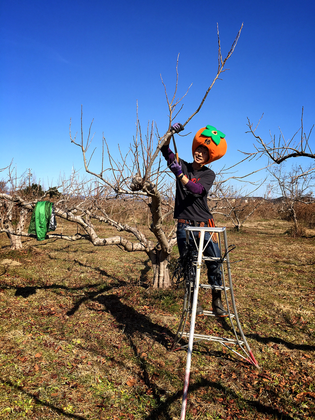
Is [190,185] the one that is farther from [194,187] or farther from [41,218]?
[41,218]

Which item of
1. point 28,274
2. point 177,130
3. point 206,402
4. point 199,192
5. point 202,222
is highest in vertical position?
point 177,130

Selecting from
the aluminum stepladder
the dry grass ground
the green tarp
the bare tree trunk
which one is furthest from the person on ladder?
the green tarp

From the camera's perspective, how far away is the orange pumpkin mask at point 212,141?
3.39 metres

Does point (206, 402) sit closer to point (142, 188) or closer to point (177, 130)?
point (142, 188)

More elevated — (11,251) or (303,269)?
(11,251)

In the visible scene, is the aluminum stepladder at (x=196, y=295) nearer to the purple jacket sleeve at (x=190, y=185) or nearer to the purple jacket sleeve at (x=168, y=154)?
the purple jacket sleeve at (x=190, y=185)

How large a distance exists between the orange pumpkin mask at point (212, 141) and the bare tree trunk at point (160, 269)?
12.8ft

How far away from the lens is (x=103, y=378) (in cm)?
373

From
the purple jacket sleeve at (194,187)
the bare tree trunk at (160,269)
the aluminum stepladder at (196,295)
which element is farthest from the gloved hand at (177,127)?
the bare tree trunk at (160,269)

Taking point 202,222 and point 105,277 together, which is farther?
point 105,277

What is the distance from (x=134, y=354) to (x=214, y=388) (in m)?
1.40

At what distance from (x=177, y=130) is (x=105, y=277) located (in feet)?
21.6

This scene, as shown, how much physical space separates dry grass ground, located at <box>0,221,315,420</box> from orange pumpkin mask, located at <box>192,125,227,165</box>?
124 inches

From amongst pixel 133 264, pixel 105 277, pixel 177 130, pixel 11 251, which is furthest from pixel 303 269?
pixel 11 251
